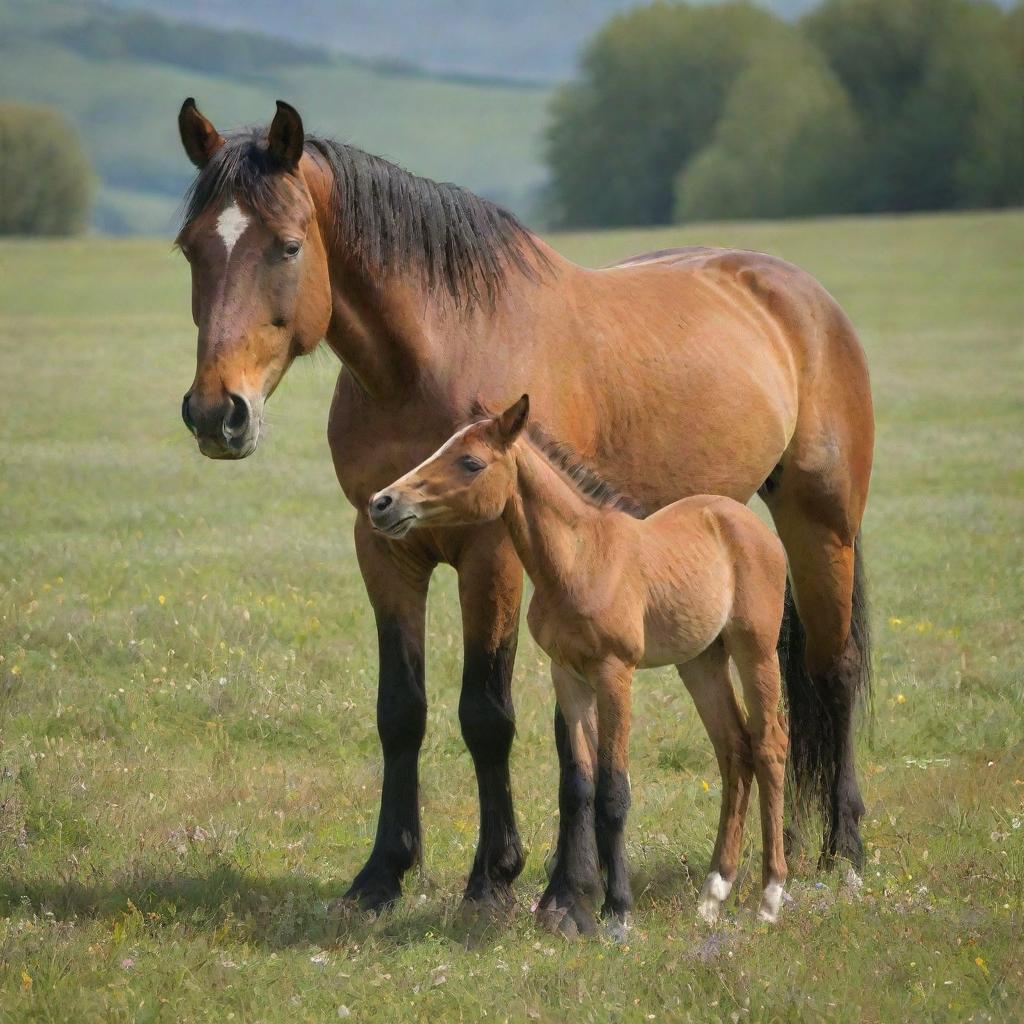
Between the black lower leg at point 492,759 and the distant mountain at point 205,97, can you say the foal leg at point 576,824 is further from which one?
the distant mountain at point 205,97

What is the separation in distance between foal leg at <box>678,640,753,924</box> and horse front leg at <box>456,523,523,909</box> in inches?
26.3

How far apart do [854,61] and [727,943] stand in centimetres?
6605

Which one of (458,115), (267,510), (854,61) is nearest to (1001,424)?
(267,510)

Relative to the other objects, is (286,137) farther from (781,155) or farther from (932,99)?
(781,155)

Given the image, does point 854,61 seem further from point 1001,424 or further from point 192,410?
point 192,410

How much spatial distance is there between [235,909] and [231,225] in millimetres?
2291

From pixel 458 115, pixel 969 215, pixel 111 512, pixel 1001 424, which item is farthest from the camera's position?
pixel 458 115

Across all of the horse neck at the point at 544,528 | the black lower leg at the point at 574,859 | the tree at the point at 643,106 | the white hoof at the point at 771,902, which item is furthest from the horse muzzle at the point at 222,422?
the tree at the point at 643,106

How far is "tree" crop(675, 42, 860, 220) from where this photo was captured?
59.7 m

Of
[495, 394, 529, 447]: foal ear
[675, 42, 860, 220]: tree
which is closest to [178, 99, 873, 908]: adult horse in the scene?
[495, 394, 529, 447]: foal ear

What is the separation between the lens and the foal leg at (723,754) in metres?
5.21

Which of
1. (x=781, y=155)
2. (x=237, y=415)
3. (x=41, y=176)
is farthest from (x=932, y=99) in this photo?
(x=237, y=415)

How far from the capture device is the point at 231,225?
4621 mm

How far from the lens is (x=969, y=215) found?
4784 centimetres
